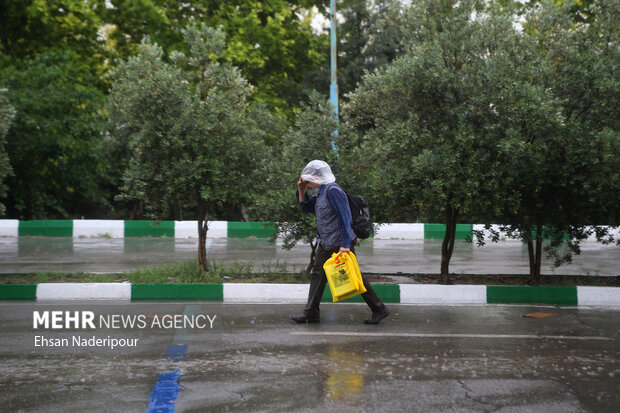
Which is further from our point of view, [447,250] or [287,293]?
[447,250]

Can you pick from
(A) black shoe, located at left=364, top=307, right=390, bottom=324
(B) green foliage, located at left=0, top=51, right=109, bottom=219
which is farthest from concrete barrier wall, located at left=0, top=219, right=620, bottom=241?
(A) black shoe, located at left=364, top=307, right=390, bottom=324

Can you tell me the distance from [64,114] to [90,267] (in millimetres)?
9334

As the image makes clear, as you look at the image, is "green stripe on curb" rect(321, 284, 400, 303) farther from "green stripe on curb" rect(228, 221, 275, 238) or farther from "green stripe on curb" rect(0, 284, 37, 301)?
"green stripe on curb" rect(228, 221, 275, 238)

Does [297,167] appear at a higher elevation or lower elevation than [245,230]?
higher

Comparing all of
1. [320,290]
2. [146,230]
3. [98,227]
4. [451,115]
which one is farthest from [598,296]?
[98,227]

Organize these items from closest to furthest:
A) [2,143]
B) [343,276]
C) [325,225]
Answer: [343,276] < [325,225] < [2,143]

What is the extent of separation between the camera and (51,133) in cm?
1919

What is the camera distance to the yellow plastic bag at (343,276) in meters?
6.55

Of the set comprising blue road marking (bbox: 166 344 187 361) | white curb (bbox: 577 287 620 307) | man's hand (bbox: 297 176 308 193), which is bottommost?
blue road marking (bbox: 166 344 187 361)

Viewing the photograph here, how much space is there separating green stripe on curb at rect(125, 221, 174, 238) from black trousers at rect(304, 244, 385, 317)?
13.6 metres

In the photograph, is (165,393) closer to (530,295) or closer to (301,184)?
(301,184)

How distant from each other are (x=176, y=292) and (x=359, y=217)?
122 inches

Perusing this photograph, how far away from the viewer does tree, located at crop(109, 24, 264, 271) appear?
924 centimetres

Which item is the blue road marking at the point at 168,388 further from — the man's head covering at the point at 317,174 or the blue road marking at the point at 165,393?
the man's head covering at the point at 317,174
